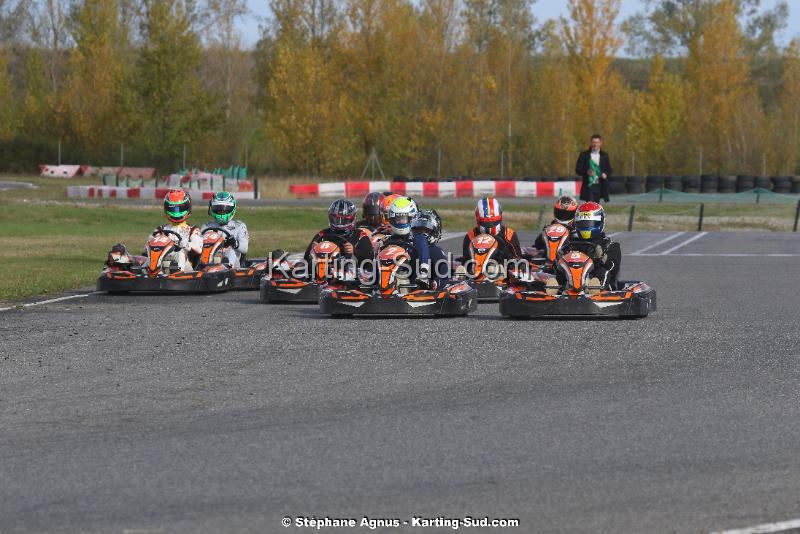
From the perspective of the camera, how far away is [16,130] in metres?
69.0

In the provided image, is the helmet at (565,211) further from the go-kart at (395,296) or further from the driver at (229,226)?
the driver at (229,226)

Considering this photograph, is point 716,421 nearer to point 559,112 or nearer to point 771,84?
point 559,112

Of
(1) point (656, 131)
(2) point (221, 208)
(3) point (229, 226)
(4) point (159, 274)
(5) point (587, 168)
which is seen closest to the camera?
(4) point (159, 274)

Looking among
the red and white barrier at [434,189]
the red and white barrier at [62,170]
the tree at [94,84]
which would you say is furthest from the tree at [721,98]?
the red and white barrier at [62,170]

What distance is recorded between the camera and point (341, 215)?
14.4 metres

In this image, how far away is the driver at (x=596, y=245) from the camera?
12.7 m

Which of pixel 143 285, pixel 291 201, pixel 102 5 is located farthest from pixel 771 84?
pixel 143 285

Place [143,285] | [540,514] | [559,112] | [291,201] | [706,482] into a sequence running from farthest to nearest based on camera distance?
[559,112]
[291,201]
[143,285]
[706,482]
[540,514]

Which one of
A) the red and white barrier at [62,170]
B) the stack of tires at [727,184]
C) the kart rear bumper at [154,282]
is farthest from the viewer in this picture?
the red and white barrier at [62,170]

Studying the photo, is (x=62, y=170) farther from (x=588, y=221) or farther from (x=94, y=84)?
(x=588, y=221)

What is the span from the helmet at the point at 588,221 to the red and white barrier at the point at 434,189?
35.4 m

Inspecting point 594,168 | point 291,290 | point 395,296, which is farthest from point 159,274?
point 594,168

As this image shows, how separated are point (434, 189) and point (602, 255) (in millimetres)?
36408

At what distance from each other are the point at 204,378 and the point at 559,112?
174 ft
